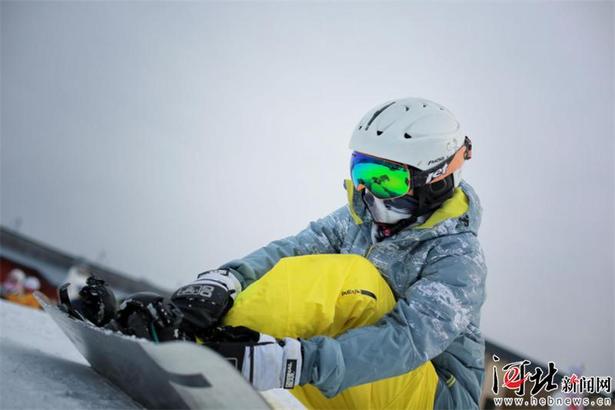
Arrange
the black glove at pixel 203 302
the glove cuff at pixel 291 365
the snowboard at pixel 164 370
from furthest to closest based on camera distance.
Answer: the black glove at pixel 203 302, the glove cuff at pixel 291 365, the snowboard at pixel 164 370

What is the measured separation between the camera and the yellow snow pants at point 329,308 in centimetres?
188

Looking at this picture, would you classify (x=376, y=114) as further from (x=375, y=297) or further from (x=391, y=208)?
(x=375, y=297)

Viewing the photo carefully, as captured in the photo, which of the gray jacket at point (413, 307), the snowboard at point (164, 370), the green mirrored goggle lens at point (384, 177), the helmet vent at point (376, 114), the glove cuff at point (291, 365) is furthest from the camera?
the helmet vent at point (376, 114)

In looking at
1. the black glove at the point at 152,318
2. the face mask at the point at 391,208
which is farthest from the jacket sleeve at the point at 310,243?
the black glove at the point at 152,318

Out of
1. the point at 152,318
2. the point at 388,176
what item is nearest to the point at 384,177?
the point at 388,176

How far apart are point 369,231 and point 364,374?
47.8 inches

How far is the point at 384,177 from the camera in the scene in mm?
2512

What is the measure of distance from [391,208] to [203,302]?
3.90ft

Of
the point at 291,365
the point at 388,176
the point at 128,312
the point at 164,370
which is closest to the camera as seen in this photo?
the point at 164,370

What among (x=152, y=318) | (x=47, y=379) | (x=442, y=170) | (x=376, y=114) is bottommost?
(x=47, y=379)

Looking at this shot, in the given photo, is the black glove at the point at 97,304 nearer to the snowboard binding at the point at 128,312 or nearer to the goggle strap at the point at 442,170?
the snowboard binding at the point at 128,312

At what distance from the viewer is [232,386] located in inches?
51.8

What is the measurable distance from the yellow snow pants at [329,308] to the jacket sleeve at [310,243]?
0.75 meters

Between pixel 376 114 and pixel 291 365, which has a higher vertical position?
pixel 376 114
